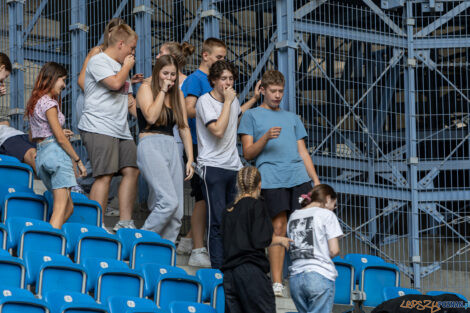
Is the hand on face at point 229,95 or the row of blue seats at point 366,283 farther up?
the hand on face at point 229,95

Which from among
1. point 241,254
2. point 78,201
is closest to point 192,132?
point 78,201

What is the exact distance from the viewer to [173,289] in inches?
205

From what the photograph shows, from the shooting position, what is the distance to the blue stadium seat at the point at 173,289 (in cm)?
516

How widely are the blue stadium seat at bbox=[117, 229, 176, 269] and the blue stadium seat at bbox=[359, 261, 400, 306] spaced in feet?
4.96

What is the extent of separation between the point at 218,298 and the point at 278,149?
1.38 meters

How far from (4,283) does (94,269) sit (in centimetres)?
66

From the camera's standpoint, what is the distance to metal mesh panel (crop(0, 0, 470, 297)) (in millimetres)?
7789

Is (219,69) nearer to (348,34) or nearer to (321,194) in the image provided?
(321,194)

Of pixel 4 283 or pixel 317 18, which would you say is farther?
pixel 317 18

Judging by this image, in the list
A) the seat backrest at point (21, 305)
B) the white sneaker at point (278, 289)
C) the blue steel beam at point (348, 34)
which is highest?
the blue steel beam at point (348, 34)

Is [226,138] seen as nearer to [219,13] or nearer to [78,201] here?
[78,201]

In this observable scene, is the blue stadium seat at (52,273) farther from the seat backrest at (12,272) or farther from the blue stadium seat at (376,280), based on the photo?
the blue stadium seat at (376,280)

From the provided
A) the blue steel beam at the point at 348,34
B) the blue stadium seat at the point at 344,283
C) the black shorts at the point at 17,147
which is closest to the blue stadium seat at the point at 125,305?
the blue stadium seat at the point at 344,283

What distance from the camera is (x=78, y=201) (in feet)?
20.4
